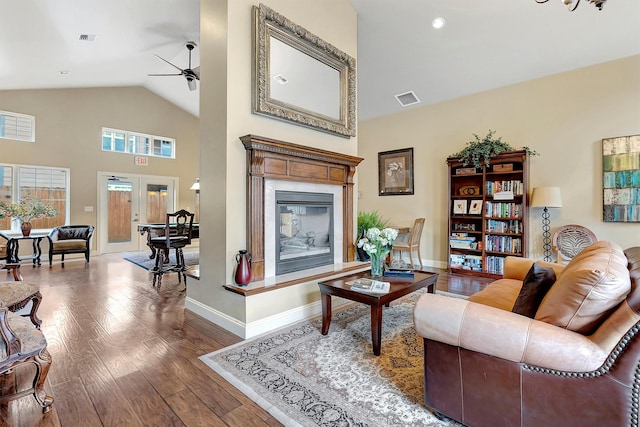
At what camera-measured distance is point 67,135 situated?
677cm

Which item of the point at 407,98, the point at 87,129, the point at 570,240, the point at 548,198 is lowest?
the point at 570,240

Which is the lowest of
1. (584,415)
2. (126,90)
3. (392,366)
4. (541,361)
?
(392,366)

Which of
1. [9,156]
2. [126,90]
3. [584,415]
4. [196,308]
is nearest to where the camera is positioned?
[584,415]

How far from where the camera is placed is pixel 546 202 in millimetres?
4266

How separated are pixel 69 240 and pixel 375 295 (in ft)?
22.8

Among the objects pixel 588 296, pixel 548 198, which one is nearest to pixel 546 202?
pixel 548 198

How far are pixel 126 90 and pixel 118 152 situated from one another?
5.25 ft

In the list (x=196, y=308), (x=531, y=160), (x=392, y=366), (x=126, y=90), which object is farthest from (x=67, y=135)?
(x=531, y=160)

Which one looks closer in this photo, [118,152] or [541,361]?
[541,361]

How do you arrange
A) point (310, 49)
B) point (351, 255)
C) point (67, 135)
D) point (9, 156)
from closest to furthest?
point (310, 49) → point (351, 255) → point (9, 156) → point (67, 135)

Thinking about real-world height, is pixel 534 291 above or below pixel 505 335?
above

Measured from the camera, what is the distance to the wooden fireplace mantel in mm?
2850

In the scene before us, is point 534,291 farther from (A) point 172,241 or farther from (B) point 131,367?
(A) point 172,241

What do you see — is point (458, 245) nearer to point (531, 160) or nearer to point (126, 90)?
point (531, 160)
